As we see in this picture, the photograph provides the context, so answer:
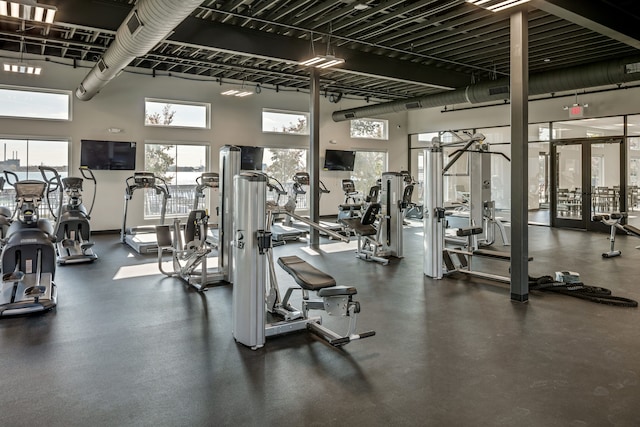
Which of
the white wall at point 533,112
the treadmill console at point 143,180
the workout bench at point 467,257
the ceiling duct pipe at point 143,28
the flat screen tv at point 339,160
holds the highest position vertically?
the white wall at point 533,112

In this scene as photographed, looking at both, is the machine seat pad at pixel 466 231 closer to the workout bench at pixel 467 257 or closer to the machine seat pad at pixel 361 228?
the workout bench at pixel 467 257

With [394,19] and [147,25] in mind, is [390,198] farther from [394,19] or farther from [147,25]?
[147,25]

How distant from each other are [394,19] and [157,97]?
6343 mm

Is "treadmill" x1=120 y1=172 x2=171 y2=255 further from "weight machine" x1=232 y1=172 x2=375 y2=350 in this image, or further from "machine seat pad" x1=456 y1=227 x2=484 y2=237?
"machine seat pad" x1=456 y1=227 x2=484 y2=237

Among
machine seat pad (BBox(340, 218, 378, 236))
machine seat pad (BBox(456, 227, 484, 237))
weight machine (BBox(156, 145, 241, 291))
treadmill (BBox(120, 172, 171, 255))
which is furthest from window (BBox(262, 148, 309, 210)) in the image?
machine seat pad (BBox(456, 227, 484, 237))

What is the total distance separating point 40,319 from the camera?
4254 millimetres

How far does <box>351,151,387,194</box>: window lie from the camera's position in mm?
14250

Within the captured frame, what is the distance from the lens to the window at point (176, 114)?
10656 millimetres

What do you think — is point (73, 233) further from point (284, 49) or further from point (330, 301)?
point (330, 301)

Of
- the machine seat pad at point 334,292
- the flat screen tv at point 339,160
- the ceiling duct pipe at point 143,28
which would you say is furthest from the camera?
the flat screen tv at point 339,160

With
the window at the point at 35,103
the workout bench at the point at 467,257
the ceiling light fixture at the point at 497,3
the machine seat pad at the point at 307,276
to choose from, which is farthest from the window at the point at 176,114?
the ceiling light fixture at the point at 497,3

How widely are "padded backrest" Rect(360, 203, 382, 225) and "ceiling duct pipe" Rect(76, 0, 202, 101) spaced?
12.7 ft

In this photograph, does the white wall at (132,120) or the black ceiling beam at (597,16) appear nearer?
the black ceiling beam at (597,16)

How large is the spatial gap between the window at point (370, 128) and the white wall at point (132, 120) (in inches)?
78.2
